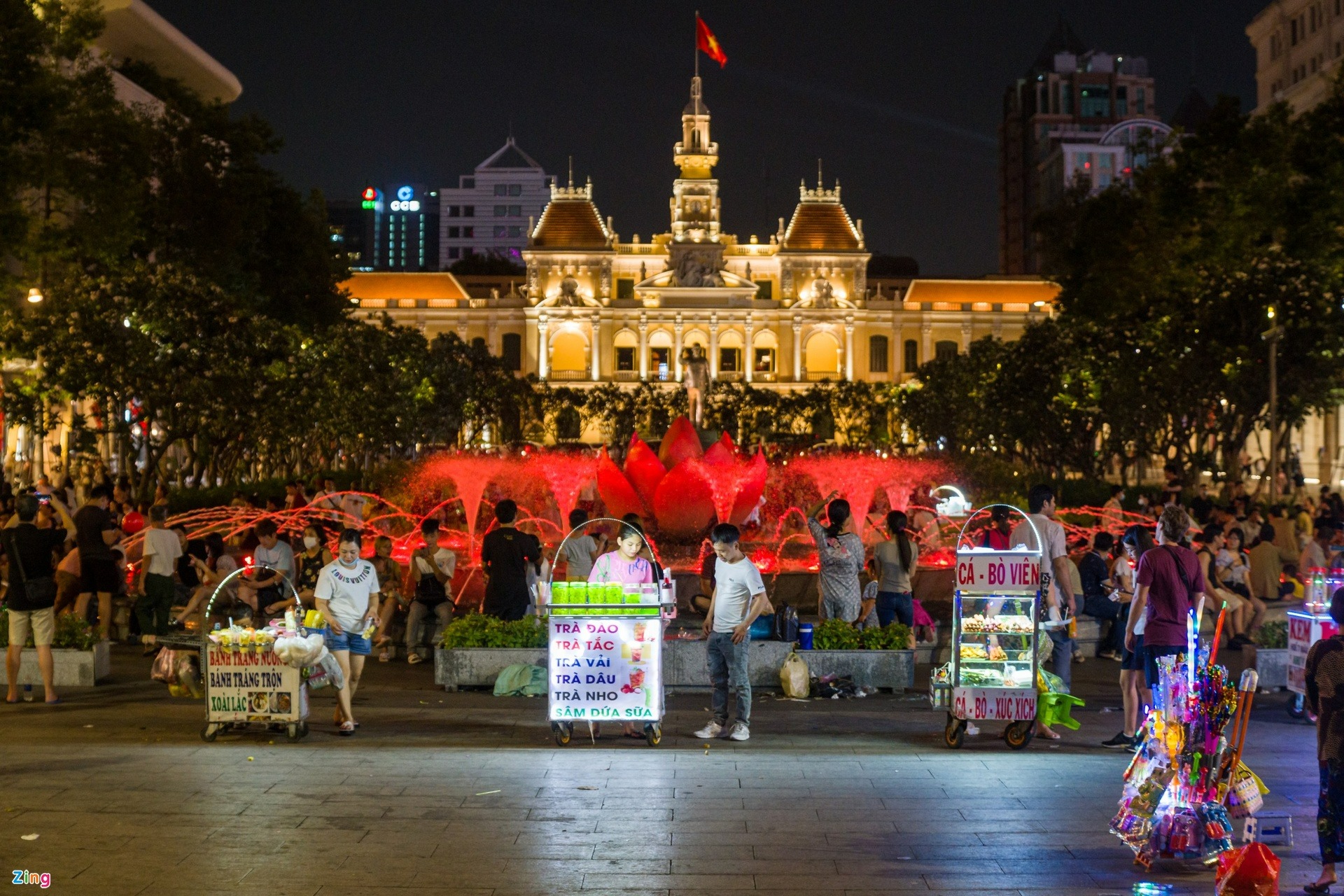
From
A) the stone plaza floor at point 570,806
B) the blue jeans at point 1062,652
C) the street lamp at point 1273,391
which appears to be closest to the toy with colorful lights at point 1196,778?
the stone plaza floor at point 570,806

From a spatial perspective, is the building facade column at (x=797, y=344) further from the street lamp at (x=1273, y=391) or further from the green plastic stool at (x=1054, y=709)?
the green plastic stool at (x=1054, y=709)

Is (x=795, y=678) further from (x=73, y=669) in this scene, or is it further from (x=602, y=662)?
(x=73, y=669)

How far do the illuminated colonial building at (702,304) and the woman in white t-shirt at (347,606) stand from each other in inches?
3251

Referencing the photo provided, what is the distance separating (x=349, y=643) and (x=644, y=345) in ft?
282

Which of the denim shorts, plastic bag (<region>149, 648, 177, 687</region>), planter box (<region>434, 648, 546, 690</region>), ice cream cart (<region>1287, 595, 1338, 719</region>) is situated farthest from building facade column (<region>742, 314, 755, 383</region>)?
the denim shorts

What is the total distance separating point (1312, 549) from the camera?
16.7 meters

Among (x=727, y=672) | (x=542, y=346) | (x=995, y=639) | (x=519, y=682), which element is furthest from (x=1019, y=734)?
(x=542, y=346)

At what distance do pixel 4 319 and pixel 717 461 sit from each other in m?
15.5

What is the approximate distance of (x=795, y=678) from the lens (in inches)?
489

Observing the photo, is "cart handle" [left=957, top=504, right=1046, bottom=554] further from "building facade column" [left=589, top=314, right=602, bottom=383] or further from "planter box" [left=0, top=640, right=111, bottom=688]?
"building facade column" [left=589, top=314, right=602, bottom=383]

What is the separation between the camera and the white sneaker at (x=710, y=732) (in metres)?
10.5

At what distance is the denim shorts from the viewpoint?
10.5 meters

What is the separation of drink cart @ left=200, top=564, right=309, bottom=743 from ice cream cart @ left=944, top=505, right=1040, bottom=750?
4.46 m

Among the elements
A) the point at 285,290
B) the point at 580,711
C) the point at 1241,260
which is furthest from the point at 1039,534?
the point at 285,290
